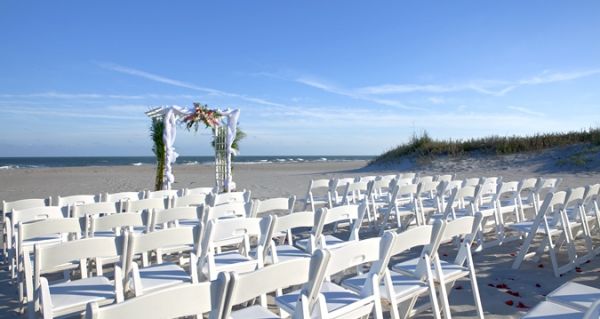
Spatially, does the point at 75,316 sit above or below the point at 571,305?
below

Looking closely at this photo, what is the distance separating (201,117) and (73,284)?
7.23 metres

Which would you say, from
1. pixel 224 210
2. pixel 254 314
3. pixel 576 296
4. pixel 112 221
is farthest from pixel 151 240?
pixel 576 296

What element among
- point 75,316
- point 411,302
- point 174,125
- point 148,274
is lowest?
point 75,316

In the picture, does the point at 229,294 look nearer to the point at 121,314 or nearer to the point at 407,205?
the point at 121,314

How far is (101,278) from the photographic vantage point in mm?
2951

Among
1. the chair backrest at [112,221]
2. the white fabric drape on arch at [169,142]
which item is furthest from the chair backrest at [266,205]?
the white fabric drape on arch at [169,142]

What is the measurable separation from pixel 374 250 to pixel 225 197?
347cm

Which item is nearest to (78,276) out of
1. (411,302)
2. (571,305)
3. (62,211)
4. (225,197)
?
(62,211)

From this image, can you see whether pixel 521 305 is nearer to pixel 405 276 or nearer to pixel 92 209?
pixel 405 276

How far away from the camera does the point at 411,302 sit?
2854 millimetres

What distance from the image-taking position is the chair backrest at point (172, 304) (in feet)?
4.53

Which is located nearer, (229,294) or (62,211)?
(229,294)

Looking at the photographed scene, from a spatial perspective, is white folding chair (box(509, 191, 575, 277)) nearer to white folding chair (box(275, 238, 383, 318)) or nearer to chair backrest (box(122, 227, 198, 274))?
white folding chair (box(275, 238, 383, 318))

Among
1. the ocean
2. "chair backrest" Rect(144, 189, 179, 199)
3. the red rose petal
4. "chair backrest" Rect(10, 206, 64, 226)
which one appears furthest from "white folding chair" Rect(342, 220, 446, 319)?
the ocean
